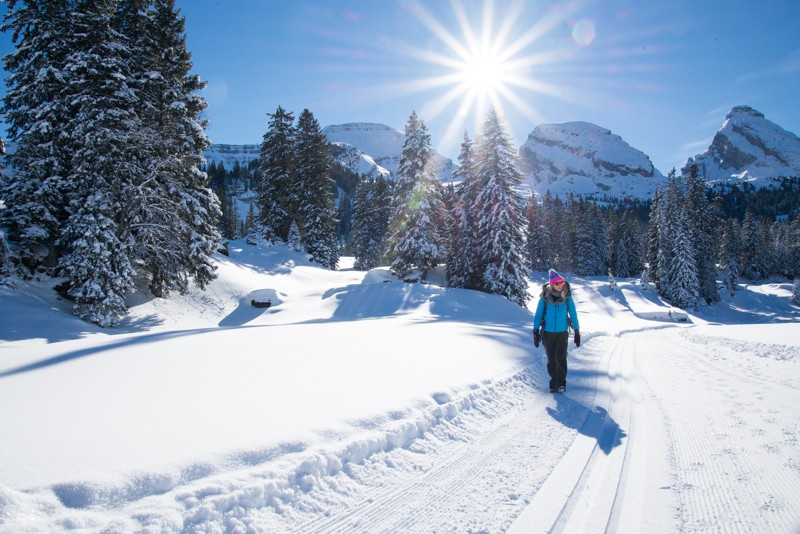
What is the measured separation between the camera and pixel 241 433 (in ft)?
11.5

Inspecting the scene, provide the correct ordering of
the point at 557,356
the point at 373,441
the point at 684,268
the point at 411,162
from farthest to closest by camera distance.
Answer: the point at 684,268 < the point at 411,162 < the point at 557,356 < the point at 373,441

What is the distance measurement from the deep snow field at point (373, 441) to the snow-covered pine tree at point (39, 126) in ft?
34.9

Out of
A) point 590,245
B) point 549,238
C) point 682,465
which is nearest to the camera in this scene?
point 682,465

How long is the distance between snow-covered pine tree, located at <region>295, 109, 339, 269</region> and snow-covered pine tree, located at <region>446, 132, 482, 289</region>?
1296 cm

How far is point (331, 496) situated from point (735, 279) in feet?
235

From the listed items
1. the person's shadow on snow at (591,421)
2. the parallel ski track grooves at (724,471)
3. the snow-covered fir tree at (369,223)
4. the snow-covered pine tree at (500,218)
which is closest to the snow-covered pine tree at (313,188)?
the snow-covered fir tree at (369,223)

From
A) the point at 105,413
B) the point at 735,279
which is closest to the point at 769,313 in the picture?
the point at 735,279

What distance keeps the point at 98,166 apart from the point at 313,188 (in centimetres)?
2380

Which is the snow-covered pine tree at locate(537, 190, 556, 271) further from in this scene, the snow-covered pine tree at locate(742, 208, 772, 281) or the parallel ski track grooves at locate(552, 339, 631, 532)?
the parallel ski track grooves at locate(552, 339, 631, 532)

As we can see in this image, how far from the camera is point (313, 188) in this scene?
36219mm

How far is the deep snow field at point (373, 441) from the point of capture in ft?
8.87

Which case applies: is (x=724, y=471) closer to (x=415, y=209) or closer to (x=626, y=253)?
(x=415, y=209)

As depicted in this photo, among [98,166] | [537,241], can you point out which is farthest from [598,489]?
[537,241]

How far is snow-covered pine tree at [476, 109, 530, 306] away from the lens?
82.8ft
